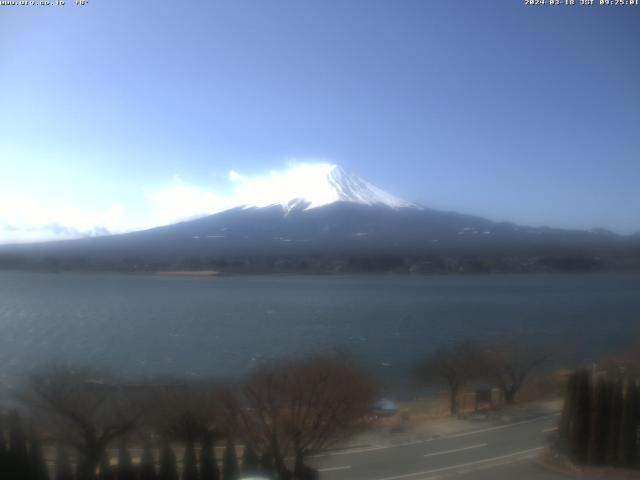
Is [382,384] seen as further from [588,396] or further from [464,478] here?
[588,396]

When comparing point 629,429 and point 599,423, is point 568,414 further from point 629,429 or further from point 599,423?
point 629,429

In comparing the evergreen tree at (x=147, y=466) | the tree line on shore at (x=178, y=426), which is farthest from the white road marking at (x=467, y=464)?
the evergreen tree at (x=147, y=466)

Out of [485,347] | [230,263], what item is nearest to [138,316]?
[230,263]

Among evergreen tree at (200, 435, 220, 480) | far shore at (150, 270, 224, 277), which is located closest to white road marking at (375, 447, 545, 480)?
evergreen tree at (200, 435, 220, 480)

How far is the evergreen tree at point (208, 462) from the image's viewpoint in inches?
115

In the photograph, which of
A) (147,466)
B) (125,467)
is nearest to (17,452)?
(125,467)

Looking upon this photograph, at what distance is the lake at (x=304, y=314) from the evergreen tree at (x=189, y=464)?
0.98 metres

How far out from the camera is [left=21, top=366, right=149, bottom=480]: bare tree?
2964mm

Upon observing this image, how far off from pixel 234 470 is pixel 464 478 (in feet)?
4.62

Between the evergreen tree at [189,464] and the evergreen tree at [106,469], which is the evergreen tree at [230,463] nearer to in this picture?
the evergreen tree at [189,464]

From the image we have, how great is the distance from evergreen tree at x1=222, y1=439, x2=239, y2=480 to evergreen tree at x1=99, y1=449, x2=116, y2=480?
0.65 metres

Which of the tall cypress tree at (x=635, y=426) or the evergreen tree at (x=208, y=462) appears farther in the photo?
the tall cypress tree at (x=635, y=426)

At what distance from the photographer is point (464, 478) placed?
306cm

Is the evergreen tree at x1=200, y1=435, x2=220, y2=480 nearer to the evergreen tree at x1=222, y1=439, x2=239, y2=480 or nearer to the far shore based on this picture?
the evergreen tree at x1=222, y1=439, x2=239, y2=480
